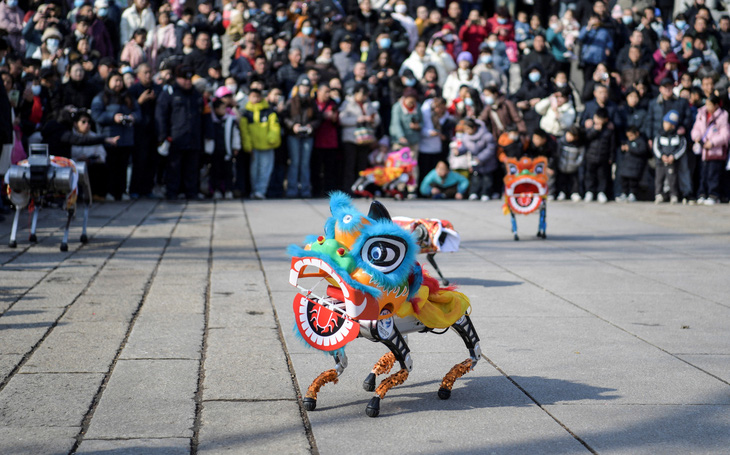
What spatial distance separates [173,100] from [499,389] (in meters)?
11.7

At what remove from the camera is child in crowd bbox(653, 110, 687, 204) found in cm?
1652

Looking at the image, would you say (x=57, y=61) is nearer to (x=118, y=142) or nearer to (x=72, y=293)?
(x=118, y=142)

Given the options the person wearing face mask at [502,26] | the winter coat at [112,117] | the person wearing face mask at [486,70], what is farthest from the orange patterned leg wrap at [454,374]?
the person wearing face mask at [502,26]

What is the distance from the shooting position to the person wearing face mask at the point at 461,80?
17.5 metres

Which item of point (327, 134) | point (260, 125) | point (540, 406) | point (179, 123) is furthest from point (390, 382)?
point (327, 134)

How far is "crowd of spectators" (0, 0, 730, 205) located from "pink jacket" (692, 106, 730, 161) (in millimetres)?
25

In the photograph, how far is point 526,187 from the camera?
1112 cm

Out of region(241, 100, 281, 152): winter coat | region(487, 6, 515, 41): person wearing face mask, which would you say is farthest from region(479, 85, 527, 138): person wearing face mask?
region(241, 100, 281, 152): winter coat

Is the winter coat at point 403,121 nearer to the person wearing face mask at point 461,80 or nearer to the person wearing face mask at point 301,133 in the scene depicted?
the person wearing face mask at point 461,80

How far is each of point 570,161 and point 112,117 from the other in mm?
8056

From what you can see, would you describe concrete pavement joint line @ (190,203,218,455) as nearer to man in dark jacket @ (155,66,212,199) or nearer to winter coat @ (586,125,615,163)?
man in dark jacket @ (155,66,212,199)

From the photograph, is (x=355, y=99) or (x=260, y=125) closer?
(x=260, y=125)

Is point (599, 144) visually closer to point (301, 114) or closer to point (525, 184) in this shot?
point (301, 114)

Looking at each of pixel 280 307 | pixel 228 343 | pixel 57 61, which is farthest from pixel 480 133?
pixel 228 343
